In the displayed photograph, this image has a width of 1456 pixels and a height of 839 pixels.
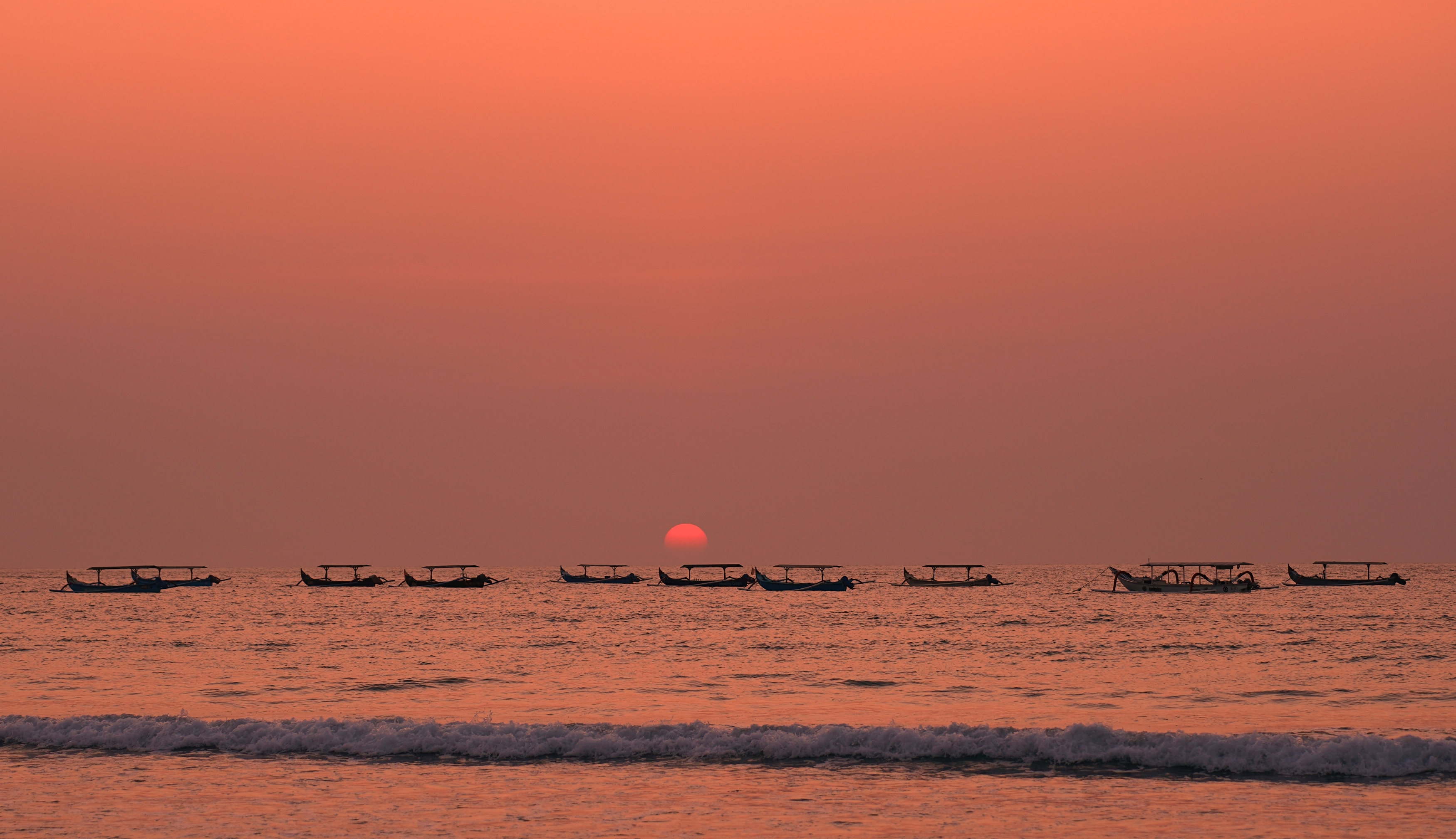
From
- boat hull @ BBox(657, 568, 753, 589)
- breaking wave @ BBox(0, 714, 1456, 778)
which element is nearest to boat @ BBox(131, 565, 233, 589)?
boat hull @ BBox(657, 568, 753, 589)

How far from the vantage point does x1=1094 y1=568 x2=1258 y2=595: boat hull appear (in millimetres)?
130500

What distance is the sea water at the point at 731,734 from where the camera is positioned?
2041cm

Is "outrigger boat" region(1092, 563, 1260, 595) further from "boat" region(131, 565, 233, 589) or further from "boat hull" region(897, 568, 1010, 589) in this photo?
"boat" region(131, 565, 233, 589)

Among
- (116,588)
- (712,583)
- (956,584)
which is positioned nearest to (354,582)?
(116,588)

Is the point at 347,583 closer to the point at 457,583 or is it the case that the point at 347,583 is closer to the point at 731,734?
the point at 457,583

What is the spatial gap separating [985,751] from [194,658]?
45032 millimetres

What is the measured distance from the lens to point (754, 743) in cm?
2680

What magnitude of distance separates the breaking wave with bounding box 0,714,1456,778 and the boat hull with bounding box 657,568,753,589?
137 meters

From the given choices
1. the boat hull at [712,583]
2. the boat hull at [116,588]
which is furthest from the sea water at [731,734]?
the boat hull at [712,583]

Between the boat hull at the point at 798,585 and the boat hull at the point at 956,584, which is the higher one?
the boat hull at the point at 798,585

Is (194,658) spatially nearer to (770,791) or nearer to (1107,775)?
(770,791)

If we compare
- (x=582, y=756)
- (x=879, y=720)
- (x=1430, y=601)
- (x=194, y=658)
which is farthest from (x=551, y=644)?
(x=1430, y=601)

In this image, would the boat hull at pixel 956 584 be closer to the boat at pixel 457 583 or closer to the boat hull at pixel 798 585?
the boat hull at pixel 798 585

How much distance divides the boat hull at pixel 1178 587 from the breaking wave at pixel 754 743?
10729 cm
